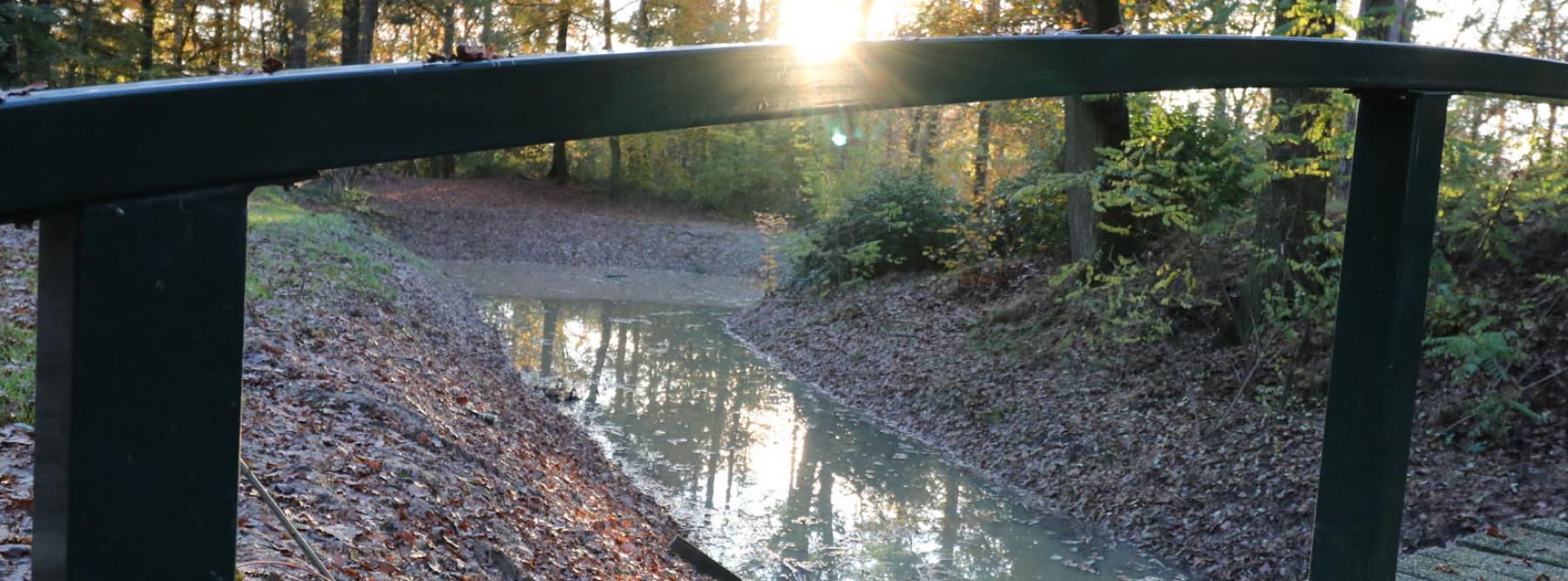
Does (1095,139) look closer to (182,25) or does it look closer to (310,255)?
(310,255)

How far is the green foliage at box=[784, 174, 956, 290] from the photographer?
754 inches

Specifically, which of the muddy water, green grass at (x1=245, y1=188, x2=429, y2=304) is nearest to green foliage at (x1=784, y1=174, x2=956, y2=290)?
the muddy water

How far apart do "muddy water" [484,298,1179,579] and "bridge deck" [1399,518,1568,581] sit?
84.1 inches

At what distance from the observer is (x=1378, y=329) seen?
272 centimetres

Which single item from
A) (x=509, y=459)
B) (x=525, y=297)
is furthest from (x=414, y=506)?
(x=525, y=297)

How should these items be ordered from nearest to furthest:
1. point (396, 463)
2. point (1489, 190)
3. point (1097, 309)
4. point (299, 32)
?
point (396, 463)
point (1489, 190)
point (1097, 309)
point (299, 32)

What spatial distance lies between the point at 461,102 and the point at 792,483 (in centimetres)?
928

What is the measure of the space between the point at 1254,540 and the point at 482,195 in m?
27.7

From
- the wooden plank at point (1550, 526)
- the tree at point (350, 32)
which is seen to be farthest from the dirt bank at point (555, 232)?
the wooden plank at point (1550, 526)

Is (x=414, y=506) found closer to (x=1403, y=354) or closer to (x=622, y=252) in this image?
(x=1403, y=354)

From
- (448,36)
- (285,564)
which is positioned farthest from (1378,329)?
(448,36)

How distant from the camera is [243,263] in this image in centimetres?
115

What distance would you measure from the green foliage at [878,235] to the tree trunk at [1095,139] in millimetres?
4867

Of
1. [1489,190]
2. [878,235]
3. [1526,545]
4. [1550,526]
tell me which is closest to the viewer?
[1526,545]
